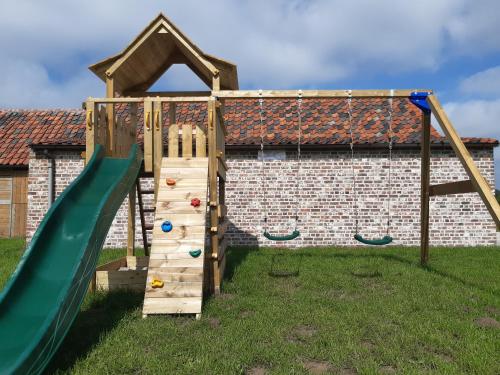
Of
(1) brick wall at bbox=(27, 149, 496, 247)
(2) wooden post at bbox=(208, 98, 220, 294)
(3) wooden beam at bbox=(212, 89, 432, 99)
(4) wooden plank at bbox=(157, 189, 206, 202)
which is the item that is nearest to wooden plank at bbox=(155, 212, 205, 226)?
(4) wooden plank at bbox=(157, 189, 206, 202)

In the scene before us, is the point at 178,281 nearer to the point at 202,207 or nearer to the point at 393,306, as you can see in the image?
the point at 202,207

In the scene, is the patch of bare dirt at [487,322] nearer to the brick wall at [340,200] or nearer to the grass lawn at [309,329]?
the grass lawn at [309,329]

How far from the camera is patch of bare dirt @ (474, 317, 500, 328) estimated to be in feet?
14.3

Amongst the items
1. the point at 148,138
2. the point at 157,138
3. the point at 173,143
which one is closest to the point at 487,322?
the point at 173,143

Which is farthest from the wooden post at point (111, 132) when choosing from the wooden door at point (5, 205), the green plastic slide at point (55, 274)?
the wooden door at point (5, 205)

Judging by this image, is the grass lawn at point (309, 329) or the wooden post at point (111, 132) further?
the wooden post at point (111, 132)

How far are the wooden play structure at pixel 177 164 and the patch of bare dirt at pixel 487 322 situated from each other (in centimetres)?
123

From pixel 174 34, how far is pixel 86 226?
11.0 feet

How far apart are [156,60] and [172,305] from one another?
4468 mm

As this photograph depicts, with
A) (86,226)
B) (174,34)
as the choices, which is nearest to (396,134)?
(174,34)

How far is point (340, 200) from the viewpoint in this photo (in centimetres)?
1133

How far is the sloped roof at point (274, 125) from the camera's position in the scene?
1145 centimetres

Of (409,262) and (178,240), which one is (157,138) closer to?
(178,240)

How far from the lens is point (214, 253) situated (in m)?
5.79
